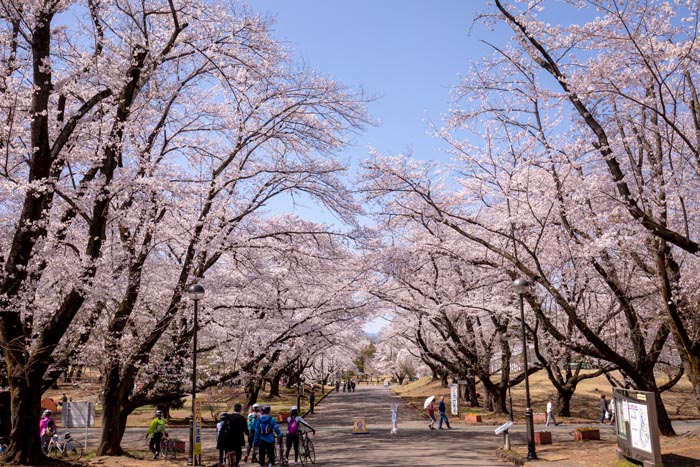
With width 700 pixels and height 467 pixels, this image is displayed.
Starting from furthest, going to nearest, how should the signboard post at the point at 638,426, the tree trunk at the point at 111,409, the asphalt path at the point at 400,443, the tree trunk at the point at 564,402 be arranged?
the tree trunk at the point at 564,402, the tree trunk at the point at 111,409, the asphalt path at the point at 400,443, the signboard post at the point at 638,426

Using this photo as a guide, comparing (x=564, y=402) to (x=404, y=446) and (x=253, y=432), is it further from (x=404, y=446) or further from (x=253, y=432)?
(x=253, y=432)

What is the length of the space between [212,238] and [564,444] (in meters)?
13.7

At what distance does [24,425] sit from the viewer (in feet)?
42.0

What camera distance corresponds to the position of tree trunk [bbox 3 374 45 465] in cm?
1267

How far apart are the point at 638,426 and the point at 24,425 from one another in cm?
1308

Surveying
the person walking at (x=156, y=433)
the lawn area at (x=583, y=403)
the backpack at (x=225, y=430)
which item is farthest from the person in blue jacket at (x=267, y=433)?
the lawn area at (x=583, y=403)

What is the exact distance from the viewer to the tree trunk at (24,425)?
41.6 feet

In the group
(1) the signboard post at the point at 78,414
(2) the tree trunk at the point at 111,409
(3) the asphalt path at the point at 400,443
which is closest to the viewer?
(3) the asphalt path at the point at 400,443

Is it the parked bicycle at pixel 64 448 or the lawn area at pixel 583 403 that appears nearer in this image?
the parked bicycle at pixel 64 448

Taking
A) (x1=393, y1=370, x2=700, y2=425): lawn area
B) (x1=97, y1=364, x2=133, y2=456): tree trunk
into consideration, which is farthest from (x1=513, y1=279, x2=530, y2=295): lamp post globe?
(x1=393, y1=370, x2=700, y2=425): lawn area

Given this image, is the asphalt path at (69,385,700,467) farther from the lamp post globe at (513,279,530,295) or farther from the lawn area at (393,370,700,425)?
the lamp post globe at (513,279,530,295)

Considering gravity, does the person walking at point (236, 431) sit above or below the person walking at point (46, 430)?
above

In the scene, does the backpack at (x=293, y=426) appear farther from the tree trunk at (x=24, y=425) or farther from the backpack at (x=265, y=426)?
the tree trunk at (x=24, y=425)

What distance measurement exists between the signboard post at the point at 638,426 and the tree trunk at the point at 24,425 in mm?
12835
